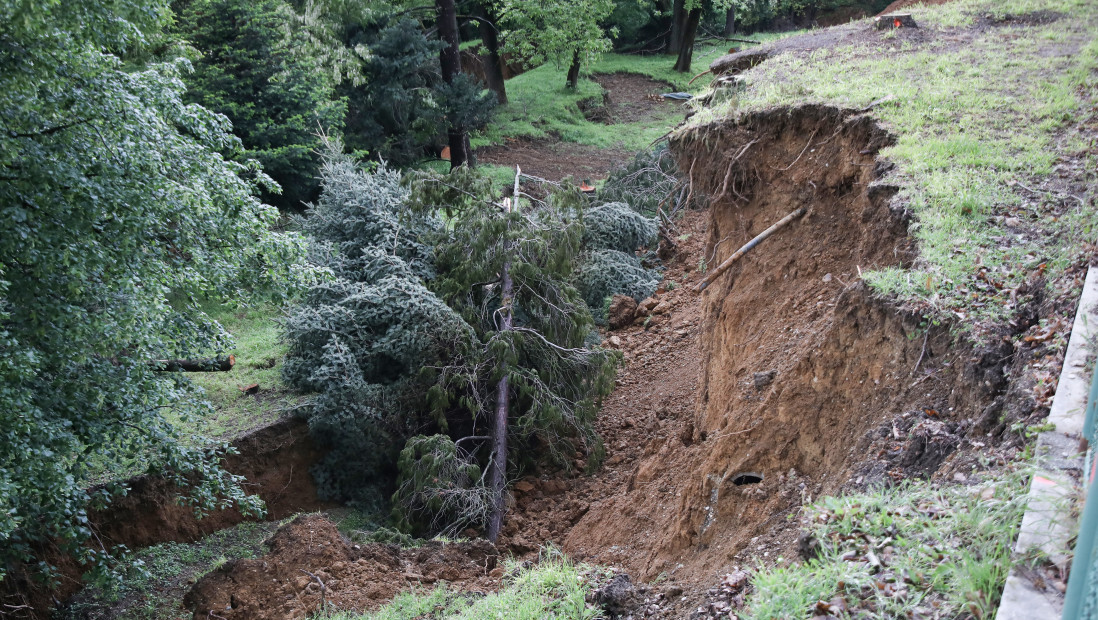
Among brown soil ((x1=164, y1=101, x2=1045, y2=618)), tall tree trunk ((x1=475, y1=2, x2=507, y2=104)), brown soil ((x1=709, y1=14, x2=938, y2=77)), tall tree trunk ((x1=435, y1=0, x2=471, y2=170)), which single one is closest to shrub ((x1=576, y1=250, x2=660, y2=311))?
brown soil ((x1=164, y1=101, x2=1045, y2=618))

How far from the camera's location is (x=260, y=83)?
14.4 m

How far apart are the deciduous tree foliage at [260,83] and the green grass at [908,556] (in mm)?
12792

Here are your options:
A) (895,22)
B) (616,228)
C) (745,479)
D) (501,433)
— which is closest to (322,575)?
(501,433)

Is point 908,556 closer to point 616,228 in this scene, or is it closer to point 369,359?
point 369,359

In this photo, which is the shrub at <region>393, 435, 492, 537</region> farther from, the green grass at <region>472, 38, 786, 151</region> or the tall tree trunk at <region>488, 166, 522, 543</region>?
the green grass at <region>472, 38, 786, 151</region>

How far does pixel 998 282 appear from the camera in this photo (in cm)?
443

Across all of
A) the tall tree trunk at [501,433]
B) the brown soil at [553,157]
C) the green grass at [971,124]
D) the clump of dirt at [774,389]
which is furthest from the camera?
the brown soil at [553,157]

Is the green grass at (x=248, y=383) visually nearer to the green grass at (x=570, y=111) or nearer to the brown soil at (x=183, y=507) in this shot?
the brown soil at (x=183, y=507)

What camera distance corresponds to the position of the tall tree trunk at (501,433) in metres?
8.28

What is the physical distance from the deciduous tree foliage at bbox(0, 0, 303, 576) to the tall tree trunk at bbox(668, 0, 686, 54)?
2346 cm

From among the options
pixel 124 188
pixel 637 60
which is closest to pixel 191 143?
pixel 124 188

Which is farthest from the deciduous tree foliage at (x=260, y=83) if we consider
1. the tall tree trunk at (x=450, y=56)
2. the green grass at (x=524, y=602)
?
the green grass at (x=524, y=602)

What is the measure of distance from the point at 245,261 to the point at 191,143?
1084 mm

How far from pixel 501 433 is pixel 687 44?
68.0 feet
